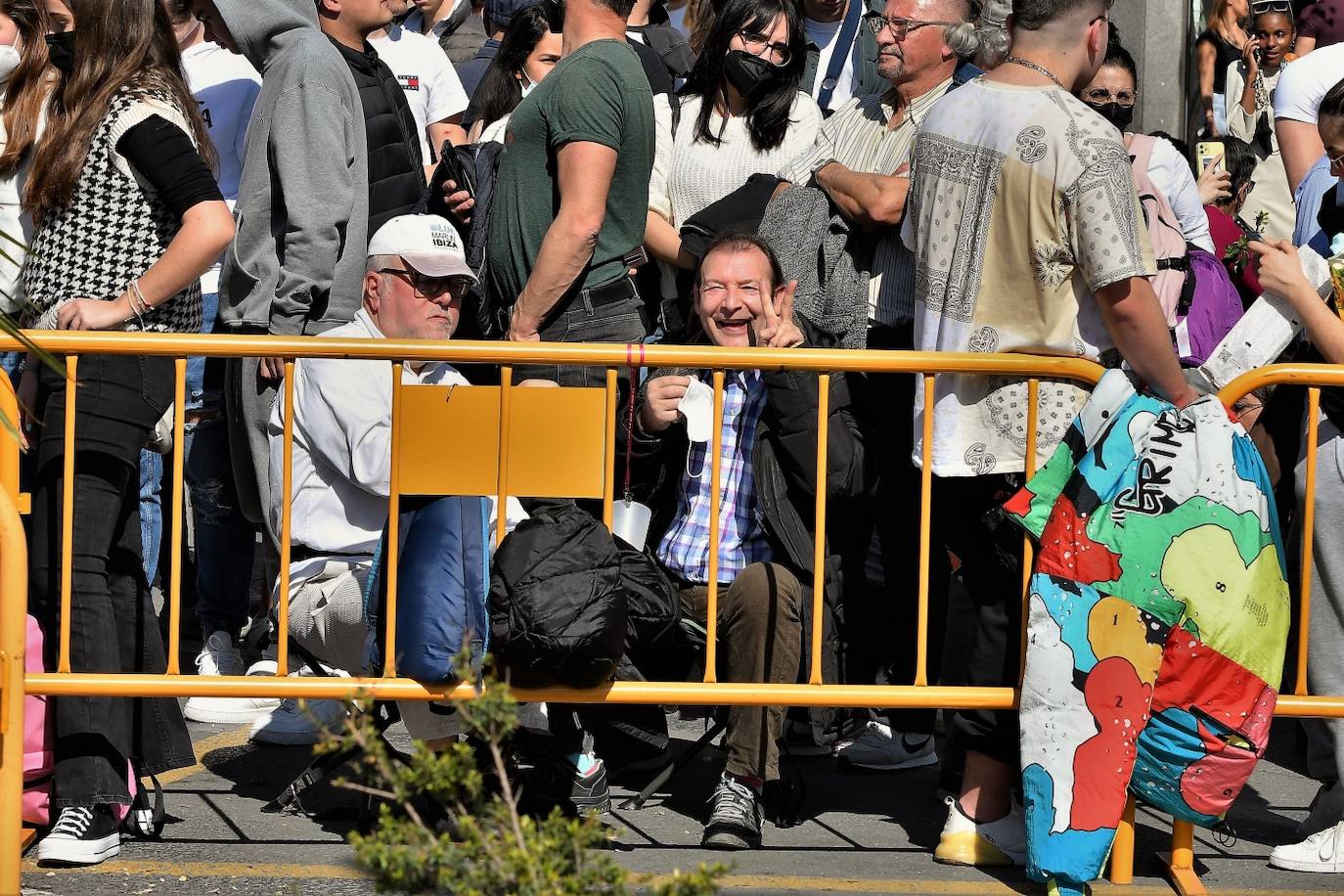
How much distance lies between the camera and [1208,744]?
4.18 m

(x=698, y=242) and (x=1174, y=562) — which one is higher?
(x=698, y=242)

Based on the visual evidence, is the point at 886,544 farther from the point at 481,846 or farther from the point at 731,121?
the point at 481,846

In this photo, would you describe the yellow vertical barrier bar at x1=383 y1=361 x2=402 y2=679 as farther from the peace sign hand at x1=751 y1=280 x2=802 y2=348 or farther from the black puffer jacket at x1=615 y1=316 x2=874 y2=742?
the peace sign hand at x1=751 y1=280 x2=802 y2=348

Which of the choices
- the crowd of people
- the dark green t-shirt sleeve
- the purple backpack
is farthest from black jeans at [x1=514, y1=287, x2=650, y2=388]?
→ the purple backpack

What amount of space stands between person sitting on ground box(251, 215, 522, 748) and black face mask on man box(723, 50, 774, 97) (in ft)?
4.64

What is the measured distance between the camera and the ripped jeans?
20.8ft

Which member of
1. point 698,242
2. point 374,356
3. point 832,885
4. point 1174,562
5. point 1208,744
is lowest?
point 832,885

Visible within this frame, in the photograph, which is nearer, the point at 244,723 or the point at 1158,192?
the point at 244,723

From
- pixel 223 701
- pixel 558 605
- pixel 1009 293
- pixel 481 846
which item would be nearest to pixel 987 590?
pixel 1009 293

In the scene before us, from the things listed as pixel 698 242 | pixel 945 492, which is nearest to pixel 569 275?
pixel 698 242

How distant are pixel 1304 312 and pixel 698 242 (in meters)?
2.11

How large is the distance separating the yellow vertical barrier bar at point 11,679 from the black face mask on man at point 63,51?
4.61 ft

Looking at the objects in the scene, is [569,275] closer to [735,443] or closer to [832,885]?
[735,443]

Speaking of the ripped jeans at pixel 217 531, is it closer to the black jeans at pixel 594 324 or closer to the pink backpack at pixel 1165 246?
the black jeans at pixel 594 324
